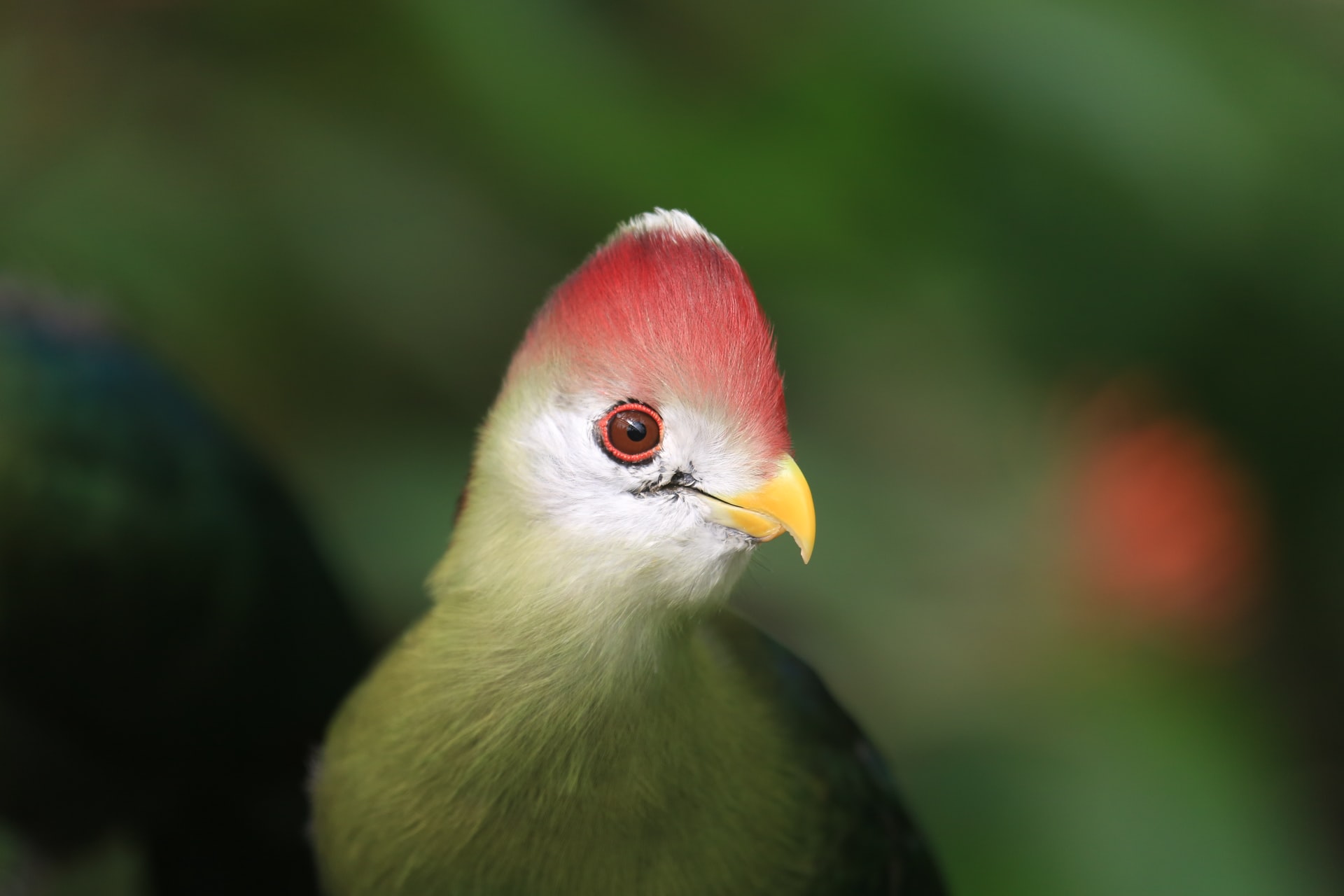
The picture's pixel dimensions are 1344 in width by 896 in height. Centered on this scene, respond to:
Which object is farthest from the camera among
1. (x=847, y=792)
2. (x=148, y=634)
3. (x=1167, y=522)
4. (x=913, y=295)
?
(x=913, y=295)

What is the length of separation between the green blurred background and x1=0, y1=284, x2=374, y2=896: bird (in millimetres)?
189

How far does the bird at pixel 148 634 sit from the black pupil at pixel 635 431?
110cm

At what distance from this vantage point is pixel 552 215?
2500 mm

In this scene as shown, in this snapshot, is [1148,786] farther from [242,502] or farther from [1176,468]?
[242,502]

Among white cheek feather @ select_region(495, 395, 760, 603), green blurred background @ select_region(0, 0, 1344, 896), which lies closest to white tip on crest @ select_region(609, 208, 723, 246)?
white cheek feather @ select_region(495, 395, 760, 603)

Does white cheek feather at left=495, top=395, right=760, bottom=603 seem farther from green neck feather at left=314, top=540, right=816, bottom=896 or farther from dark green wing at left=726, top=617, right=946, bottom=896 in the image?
dark green wing at left=726, top=617, right=946, bottom=896

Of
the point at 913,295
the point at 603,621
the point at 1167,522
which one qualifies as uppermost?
the point at 913,295

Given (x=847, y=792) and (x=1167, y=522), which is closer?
(x=847, y=792)

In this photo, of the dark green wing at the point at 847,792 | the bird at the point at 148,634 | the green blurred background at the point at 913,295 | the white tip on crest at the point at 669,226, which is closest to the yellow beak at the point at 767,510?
the white tip on crest at the point at 669,226

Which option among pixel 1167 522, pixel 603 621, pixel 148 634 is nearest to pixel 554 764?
pixel 603 621

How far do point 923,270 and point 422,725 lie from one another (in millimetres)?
1554

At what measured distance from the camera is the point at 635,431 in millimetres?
1090

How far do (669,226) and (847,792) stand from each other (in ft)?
2.36

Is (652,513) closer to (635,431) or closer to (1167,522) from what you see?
(635,431)
